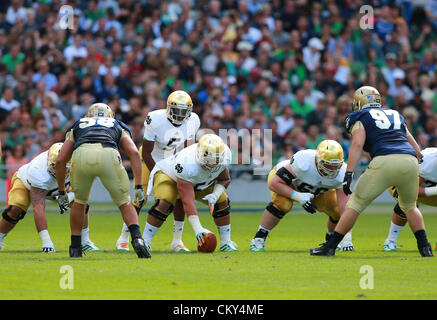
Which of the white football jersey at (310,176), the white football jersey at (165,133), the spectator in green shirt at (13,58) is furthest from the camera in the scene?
the spectator in green shirt at (13,58)

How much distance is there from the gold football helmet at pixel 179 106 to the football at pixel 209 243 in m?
1.91

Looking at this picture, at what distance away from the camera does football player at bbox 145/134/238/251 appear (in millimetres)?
9531

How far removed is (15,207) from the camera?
1006 centimetres

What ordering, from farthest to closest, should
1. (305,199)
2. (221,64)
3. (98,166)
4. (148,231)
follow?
(221,64) → (148,231) → (305,199) → (98,166)

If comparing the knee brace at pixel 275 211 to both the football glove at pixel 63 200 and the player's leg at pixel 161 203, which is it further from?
the football glove at pixel 63 200

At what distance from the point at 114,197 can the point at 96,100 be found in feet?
31.1

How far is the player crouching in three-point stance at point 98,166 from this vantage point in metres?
8.77

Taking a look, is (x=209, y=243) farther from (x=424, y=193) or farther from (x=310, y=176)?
(x=424, y=193)

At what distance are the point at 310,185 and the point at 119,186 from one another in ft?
8.43

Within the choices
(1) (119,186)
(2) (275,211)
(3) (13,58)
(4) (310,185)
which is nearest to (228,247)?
(2) (275,211)

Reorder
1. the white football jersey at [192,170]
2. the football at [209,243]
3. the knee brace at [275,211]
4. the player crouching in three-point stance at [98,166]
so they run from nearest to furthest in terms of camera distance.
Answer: the player crouching in three-point stance at [98,166], the football at [209,243], the white football jersey at [192,170], the knee brace at [275,211]

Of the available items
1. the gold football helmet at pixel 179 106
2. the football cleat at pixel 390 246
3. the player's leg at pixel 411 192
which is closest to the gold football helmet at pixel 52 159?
the gold football helmet at pixel 179 106

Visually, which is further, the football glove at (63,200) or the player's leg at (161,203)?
the player's leg at (161,203)
